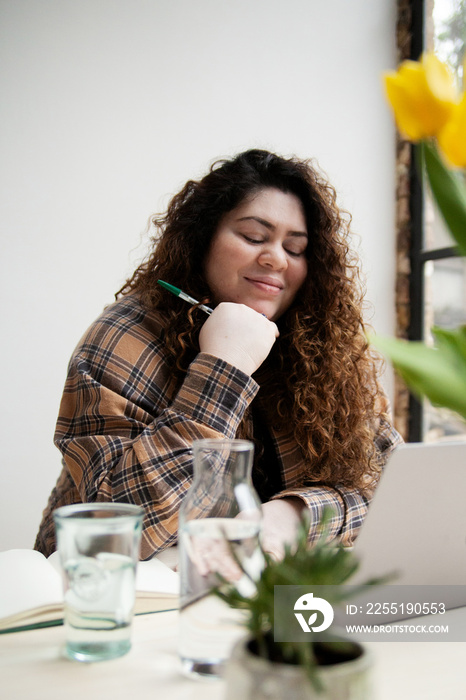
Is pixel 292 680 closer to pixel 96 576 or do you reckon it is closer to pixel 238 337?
pixel 96 576

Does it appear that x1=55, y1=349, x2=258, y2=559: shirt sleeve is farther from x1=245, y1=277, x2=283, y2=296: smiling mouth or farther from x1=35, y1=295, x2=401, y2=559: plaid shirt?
x1=245, y1=277, x2=283, y2=296: smiling mouth

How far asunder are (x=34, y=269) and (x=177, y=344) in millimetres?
1128

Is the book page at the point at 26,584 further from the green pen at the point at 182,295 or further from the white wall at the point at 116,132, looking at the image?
the white wall at the point at 116,132

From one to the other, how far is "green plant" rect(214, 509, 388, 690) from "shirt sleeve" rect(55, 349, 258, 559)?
1.82 feet

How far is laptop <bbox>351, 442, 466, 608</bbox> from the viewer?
0.50 m

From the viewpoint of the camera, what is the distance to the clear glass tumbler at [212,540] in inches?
16.9

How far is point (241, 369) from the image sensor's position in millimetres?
1016

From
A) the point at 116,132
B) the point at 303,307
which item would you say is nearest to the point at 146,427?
the point at 303,307

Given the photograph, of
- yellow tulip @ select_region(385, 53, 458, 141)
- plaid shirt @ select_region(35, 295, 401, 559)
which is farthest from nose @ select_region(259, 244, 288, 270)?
yellow tulip @ select_region(385, 53, 458, 141)

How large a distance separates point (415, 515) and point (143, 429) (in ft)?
1.98

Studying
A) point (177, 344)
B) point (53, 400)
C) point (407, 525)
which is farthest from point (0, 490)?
point (407, 525)

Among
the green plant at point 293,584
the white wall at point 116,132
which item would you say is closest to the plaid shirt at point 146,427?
the green plant at point 293,584

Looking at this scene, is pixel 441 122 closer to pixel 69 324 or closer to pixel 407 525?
pixel 407 525

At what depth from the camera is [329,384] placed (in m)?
1.28
